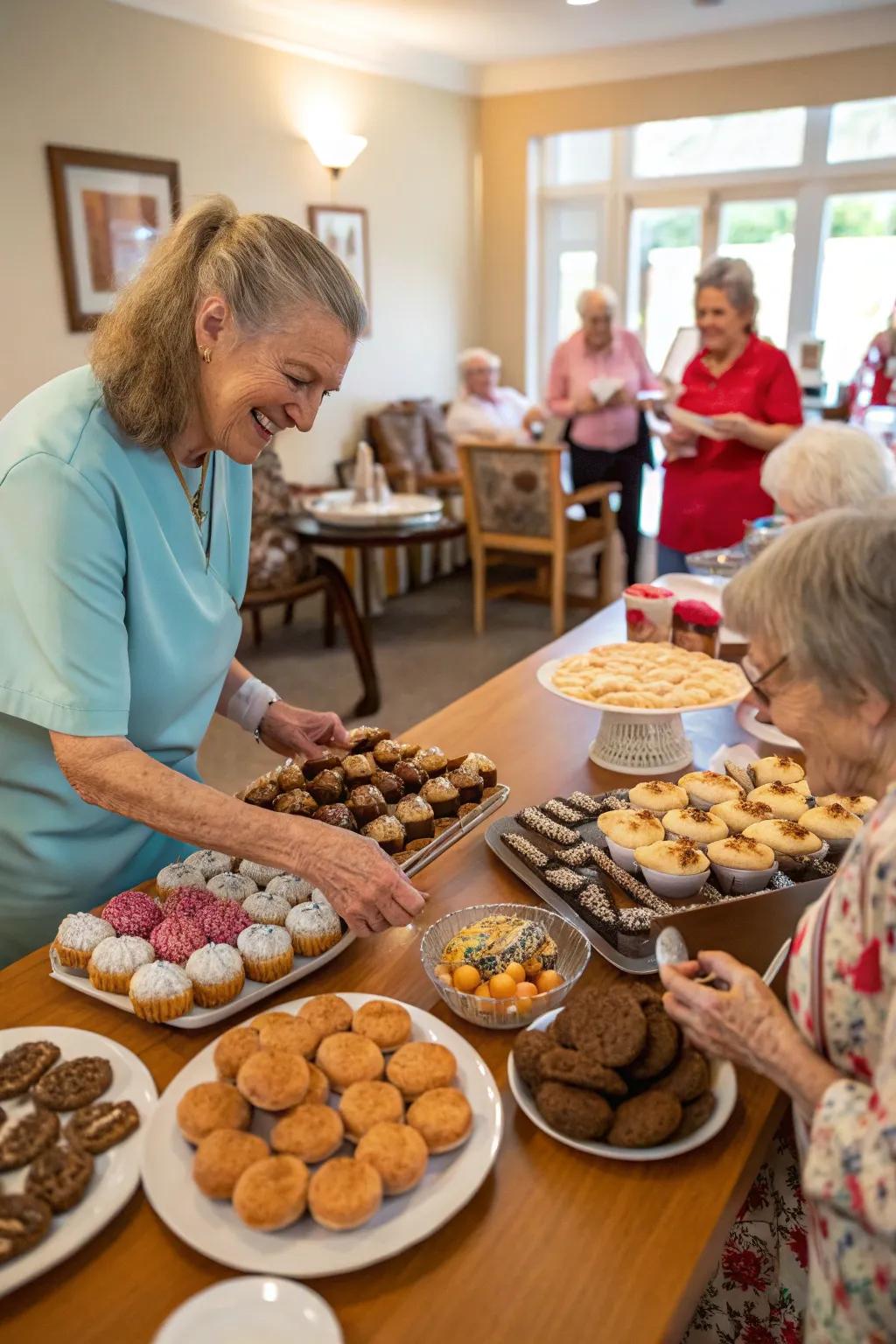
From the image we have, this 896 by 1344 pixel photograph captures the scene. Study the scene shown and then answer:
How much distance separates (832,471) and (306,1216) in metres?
1.95

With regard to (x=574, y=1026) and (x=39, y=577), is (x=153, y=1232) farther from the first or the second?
(x=39, y=577)

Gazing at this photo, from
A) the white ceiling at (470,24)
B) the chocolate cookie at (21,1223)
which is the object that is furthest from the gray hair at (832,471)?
the white ceiling at (470,24)

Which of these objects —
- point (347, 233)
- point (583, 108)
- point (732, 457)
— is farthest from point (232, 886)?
point (583, 108)

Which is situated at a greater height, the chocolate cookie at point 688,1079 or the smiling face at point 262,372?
the smiling face at point 262,372

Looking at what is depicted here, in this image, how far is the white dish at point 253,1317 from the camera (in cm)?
Result: 71

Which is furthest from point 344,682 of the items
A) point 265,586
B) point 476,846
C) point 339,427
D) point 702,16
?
point 702,16

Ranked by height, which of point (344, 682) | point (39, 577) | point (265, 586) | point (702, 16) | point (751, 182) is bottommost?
point (344, 682)

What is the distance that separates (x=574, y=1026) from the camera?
0.96m

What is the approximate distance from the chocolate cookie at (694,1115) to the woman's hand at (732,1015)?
44 millimetres

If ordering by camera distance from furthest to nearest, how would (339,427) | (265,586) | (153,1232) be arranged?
1. (339,427)
2. (265,586)
3. (153,1232)

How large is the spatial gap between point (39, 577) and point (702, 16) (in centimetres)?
621

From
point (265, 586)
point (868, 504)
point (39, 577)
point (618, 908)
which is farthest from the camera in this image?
Answer: point (265, 586)

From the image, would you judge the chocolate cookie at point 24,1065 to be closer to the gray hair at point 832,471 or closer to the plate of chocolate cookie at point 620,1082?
the plate of chocolate cookie at point 620,1082

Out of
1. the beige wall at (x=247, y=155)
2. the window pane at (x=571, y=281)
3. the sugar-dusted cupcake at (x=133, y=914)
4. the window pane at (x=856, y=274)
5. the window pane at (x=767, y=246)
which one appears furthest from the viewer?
the window pane at (x=571, y=281)
